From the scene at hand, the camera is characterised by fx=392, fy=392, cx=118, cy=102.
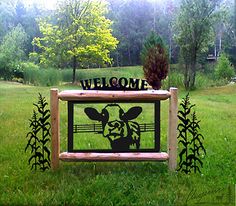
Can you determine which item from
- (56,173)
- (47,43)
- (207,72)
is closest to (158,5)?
(207,72)

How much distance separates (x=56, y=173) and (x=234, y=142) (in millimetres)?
1920

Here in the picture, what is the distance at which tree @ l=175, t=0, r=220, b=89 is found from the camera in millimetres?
12406

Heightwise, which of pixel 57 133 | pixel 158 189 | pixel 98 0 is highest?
pixel 98 0

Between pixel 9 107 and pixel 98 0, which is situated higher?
pixel 98 0

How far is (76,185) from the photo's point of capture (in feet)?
8.18

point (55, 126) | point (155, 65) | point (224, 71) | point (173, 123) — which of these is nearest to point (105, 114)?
point (55, 126)

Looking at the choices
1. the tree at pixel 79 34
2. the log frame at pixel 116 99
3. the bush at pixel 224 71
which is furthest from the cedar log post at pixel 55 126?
the bush at pixel 224 71

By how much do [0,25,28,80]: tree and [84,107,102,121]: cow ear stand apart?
1235 centimetres

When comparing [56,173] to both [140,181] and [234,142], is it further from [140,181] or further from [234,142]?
[234,142]

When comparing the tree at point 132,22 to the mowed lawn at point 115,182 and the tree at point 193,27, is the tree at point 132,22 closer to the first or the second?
the tree at point 193,27

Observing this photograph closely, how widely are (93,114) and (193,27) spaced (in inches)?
405

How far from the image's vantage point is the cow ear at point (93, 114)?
2.87 meters

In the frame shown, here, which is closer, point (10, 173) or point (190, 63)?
point (10, 173)

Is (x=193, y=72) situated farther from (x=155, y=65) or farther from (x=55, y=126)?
(x=55, y=126)
